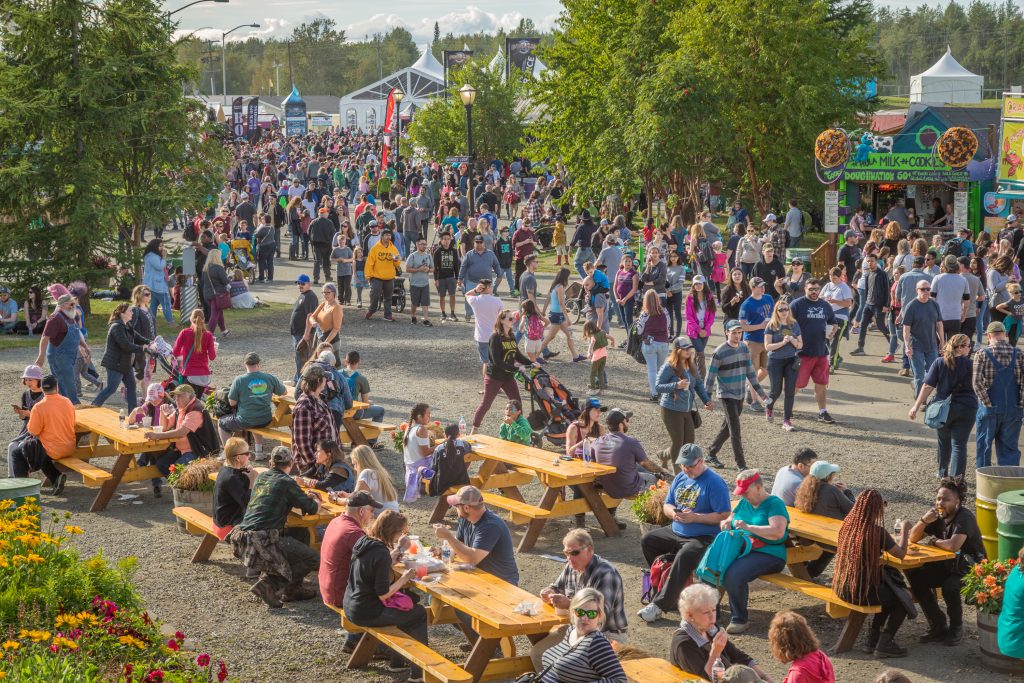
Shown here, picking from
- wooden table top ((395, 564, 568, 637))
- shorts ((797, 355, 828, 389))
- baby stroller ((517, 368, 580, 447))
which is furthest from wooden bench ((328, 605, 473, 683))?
shorts ((797, 355, 828, 389))

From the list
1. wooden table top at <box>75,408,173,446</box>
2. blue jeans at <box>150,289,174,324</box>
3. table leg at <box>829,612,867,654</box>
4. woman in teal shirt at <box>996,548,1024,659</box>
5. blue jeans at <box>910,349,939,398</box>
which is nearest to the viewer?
woman in teal shirt at <box>996,548,1024,659</box>

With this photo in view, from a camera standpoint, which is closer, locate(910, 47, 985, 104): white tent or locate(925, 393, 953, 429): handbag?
locate(925, 393, 953, 429): handbag

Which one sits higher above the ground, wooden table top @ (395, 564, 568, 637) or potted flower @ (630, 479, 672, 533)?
potted flower @ (630, 479, 672, 533)

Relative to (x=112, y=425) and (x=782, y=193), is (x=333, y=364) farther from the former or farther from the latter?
(x=782, y=193)

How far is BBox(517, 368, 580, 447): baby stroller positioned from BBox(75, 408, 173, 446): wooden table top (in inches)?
158

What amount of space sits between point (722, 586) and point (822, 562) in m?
1.24

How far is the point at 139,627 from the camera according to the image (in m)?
7.58

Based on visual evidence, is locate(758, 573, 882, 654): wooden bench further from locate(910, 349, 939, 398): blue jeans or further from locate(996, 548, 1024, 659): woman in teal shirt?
locate(910, 349, 939, 398): blue jeans

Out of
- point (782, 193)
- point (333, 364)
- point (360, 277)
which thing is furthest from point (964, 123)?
point (333, 364)

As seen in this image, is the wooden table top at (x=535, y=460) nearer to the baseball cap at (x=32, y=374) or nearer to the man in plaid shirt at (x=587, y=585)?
the man in plaid shirt at (x=587, y=585)

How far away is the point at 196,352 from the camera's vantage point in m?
14.2

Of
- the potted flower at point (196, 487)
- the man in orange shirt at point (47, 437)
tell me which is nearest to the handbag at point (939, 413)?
the potted flower at point (196, 487)

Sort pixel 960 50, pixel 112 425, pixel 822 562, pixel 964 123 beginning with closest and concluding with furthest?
pixel 822 562 → pixel 112 425 → pixel 964 123 → pixel 960 50

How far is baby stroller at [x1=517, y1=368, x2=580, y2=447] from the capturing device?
44.2 ft
